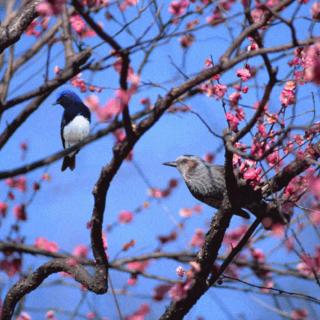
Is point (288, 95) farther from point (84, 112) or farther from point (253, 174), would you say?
point (84, 112)

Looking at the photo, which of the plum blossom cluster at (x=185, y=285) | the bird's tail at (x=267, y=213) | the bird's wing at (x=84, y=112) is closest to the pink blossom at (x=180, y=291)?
the plum blossom cluster at (x=185, y=285)

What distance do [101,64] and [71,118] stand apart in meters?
3.57

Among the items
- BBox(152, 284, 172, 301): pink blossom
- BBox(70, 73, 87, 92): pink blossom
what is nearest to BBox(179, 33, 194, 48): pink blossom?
BBox(70, 73, 87, 92): pink blossom

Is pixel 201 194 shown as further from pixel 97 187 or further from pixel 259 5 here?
pixel 259 5

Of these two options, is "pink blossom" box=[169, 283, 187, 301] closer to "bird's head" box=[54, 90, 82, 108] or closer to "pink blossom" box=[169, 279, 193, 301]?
"pink blossom" box=[169, 279, 193, 301]

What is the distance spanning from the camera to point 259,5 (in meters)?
3.14

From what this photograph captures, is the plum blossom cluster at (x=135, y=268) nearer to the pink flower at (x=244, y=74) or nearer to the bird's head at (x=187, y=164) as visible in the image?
the bird's head at (x=187, y=164)

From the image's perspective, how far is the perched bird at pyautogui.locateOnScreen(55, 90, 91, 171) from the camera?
752 cm

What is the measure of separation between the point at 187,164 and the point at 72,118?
2303 mm

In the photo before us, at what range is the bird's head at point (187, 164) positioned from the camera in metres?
5.91

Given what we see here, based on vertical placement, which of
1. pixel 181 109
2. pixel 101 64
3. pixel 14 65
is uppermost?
pixel 14 65

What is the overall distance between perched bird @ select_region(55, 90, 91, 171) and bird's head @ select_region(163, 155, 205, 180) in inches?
67.7

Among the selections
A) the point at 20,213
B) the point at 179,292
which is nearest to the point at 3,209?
the point at 20,213

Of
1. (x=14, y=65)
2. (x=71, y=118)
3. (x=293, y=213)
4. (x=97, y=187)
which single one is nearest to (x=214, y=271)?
(x=293, y=213)
